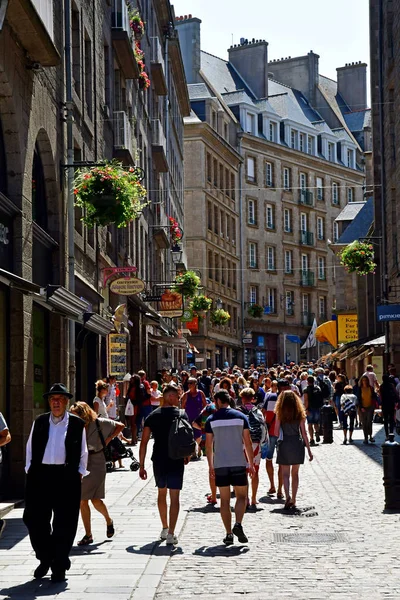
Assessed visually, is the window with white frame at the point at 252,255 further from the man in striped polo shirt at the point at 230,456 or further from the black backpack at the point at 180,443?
the black backpack at the point at 180,443

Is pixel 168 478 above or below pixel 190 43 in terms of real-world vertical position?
below

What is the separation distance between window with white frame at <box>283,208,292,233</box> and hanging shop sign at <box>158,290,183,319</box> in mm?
43952

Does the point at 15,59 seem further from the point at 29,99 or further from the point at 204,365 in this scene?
the point at 204,365

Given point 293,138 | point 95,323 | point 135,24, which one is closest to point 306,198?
point 293,138

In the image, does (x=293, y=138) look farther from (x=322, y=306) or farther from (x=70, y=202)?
(x=70, y=202)

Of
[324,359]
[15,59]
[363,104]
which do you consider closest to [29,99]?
[15,59]

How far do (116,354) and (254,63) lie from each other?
57.8m

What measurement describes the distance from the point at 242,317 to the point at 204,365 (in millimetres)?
10057

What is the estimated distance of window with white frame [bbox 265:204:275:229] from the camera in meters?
80.4

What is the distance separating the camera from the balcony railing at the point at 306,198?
84000mm

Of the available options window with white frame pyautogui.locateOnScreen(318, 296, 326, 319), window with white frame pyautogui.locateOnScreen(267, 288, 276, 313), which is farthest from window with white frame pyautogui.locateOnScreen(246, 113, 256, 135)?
window with white frame pyautogui.locateOnScreen(318, 296, 326, 319)

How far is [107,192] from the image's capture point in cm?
1802

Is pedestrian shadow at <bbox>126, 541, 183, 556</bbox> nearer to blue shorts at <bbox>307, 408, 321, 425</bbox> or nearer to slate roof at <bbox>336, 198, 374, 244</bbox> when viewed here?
blue shorts at <bbox>307, 408, 321, 425</bbox>

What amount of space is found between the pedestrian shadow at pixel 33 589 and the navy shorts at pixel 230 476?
2.86 metres
